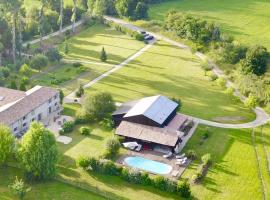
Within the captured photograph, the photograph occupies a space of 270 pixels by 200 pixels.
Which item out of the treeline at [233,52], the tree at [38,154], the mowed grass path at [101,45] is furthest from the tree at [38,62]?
the tree at [38,154]

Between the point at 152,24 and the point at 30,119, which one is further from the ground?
the point at 152,24

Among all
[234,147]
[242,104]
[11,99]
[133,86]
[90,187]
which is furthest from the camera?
[133,86]

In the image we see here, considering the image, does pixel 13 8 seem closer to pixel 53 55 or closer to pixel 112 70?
pixel 53 55

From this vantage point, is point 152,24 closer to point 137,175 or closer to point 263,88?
point 263,88

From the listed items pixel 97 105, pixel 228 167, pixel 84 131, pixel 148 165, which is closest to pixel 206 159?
pixel 228 167

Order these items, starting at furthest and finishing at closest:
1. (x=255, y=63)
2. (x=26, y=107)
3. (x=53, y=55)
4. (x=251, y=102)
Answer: (x=53, y=55), (x=255, y=63), (x=251, y=102), (x=26, y=107)

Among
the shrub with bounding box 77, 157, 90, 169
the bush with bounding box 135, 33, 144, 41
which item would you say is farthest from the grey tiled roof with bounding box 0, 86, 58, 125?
the bush with bounding box 135, 33, 144, 41

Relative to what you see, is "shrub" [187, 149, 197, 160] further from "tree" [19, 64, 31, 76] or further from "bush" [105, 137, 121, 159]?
"tree" [19, 64, 31, 76]

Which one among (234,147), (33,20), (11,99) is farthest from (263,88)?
(33,20)
